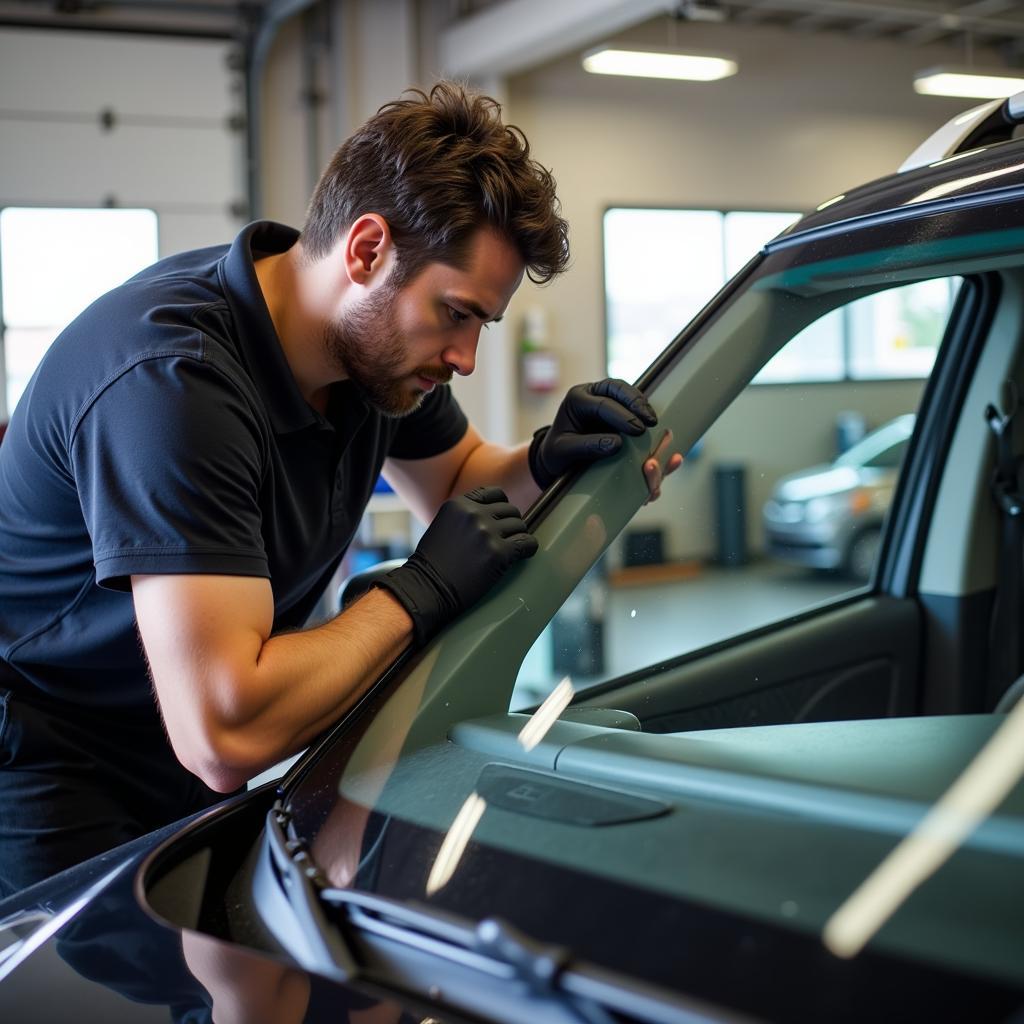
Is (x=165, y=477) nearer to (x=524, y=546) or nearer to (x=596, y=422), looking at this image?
(x=524, y=546)

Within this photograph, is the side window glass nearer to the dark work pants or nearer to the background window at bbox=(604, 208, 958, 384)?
the dark work pants

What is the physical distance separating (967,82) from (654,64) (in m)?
2.50

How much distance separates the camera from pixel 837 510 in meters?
2.65

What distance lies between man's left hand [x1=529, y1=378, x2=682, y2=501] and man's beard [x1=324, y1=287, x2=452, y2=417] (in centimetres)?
Answer: 23

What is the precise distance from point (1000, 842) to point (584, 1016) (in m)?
0.35

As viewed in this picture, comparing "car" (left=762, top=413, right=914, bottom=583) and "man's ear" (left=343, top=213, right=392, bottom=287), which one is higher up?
"man's ear" (left=343, top=213, right=392, bottom=287)

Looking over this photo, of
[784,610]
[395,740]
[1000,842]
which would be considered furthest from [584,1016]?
[784,610]

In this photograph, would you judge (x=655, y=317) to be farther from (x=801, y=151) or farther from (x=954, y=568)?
(x=954, y=568)

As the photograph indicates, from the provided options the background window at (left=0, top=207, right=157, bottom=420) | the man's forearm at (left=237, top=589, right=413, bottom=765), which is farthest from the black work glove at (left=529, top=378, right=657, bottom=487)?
the background window at (left=0, top=207, right=157, bottom=420)

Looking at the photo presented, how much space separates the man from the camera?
4.46 ft

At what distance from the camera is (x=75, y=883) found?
109cm

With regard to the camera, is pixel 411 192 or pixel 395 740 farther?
pixel 411 192

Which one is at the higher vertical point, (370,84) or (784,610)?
(370,84)

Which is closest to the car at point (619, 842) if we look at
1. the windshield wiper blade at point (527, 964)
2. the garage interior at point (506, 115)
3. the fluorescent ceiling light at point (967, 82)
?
the windshield wiper blade at point (527, 964)
